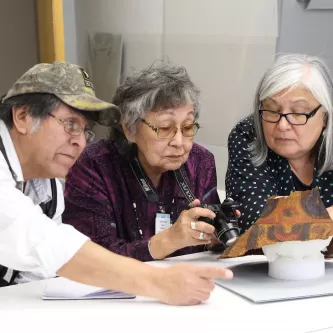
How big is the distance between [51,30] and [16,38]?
558 mm

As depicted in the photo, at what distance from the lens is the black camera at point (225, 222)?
1.79 metres

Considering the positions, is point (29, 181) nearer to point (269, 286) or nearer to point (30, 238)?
point (30, 238)

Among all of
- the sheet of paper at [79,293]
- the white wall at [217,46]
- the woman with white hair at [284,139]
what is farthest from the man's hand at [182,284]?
the white wall at [217,46]

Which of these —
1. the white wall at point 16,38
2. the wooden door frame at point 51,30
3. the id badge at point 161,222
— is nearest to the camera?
the id badge at point 161,222

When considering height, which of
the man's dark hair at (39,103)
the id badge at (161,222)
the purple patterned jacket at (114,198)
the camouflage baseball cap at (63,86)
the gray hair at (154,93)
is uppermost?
the camouflage baseball cap at (63,86)

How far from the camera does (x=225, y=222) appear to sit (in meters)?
1.84

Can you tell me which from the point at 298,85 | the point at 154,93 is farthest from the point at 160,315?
the point at 298,85

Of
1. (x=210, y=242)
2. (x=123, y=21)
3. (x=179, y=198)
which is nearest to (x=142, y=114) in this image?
(x=179, y=198)

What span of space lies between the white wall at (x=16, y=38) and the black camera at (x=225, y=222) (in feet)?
12.0

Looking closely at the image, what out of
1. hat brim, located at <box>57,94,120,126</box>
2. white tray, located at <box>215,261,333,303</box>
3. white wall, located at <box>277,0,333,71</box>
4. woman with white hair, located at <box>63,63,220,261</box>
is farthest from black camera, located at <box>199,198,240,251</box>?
white wall, located at <box>277,0,333,71</box>

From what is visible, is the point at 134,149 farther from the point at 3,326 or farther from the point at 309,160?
the point at 3,326

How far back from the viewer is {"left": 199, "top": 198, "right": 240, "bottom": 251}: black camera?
179cm

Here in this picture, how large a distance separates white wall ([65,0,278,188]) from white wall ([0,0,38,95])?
1337mm

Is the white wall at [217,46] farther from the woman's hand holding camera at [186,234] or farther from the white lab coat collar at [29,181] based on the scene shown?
the white lab coat collar at [29,181]
